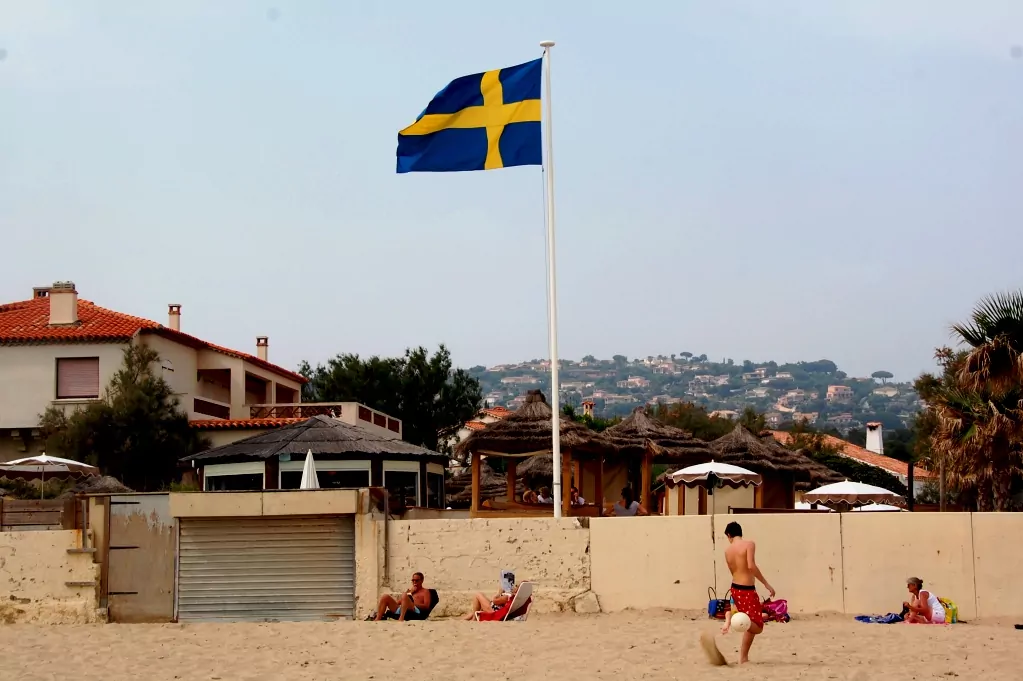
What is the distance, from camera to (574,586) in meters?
17.3

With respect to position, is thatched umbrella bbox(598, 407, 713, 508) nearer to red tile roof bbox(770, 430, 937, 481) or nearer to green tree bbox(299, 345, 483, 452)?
green tree bbox(299, 345, 483, 452)

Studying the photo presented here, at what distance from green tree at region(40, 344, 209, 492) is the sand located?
19.9m

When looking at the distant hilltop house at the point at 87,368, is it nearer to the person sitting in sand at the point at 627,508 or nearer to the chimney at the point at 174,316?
the chimney at the point at 174,316

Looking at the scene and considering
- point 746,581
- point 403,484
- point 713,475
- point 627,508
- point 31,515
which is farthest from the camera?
point 403,484

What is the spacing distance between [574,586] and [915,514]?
15.1 ft

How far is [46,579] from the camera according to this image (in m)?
17.8

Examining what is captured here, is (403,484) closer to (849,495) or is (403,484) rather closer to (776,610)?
(849,495)

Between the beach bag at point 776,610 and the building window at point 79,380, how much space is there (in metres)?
26.2

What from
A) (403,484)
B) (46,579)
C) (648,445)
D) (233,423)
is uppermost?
(233,423)

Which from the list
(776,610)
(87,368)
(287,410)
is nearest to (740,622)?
(776,610)

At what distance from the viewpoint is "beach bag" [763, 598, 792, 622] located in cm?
1599

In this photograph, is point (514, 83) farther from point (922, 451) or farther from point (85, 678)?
point (922, 451)

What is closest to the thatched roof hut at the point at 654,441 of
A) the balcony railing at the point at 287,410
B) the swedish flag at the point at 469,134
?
the swedish flag at the point at 469,134

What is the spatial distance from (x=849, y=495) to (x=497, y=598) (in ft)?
41.1
